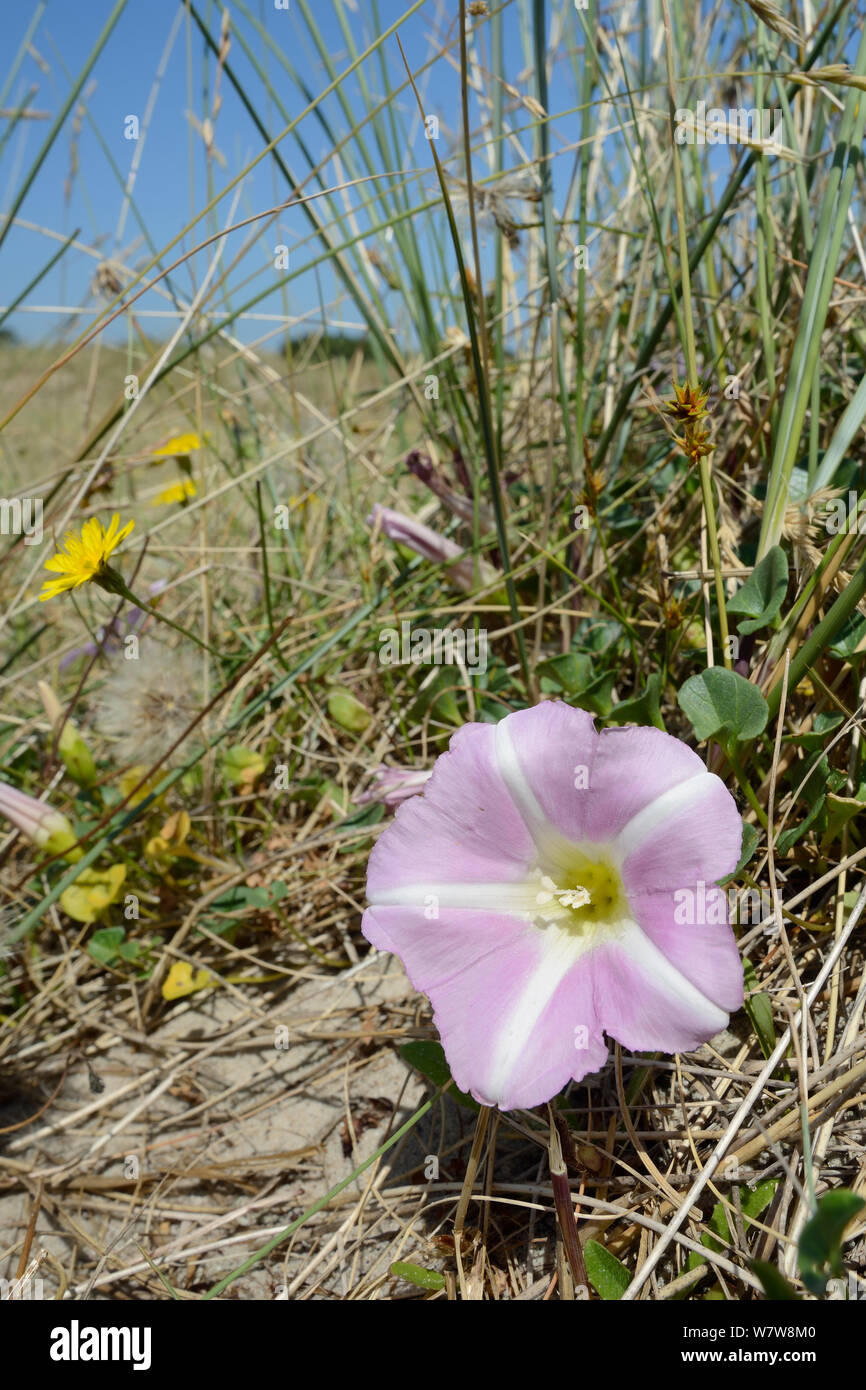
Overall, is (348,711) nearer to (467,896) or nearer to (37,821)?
(37,821)

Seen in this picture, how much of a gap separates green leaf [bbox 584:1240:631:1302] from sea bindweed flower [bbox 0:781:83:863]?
1.07 metres

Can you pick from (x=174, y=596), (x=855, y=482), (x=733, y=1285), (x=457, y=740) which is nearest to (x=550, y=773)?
(x=457, y=740)

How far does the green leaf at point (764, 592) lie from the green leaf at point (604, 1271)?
31.0 inches

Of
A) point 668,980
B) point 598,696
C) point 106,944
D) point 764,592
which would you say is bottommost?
point 106,944

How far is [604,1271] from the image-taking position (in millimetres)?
1025

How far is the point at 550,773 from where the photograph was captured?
41.4 inches

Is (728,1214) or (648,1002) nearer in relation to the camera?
(648,1002)

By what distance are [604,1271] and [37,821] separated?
117cm

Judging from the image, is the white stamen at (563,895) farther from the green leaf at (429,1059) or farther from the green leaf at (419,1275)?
the green leaf at (419,1275)

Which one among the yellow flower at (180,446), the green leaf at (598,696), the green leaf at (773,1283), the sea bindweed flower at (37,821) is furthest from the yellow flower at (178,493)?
the green leaf at (773,1283)

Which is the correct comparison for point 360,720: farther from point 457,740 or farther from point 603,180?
point 603,180

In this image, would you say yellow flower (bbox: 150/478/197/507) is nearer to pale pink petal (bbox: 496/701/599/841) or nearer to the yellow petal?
the yellow petal

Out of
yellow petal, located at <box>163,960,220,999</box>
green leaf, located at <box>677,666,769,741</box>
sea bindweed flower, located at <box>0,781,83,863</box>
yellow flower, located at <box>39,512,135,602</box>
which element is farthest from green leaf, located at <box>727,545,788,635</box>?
Result: sea bindweed flower, located at <box>0,781,83,863</box>

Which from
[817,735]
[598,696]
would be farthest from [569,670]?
[817,735]
